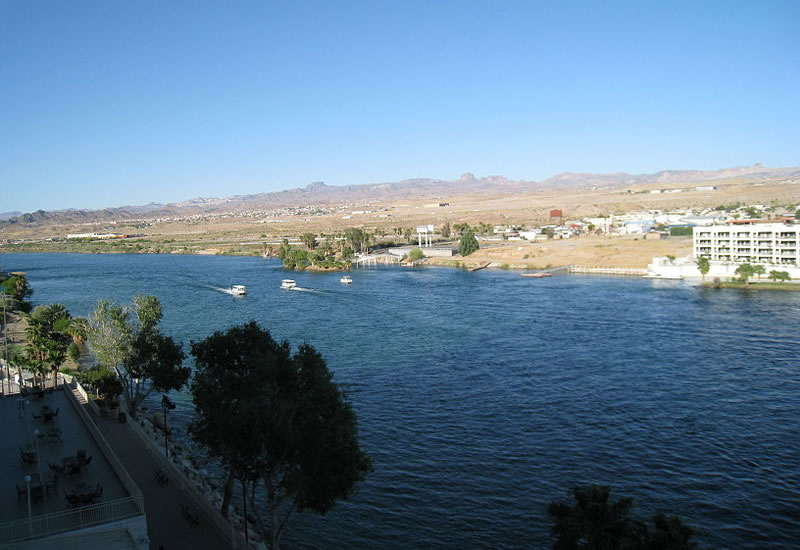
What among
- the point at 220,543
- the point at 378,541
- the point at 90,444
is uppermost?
the point at 90,444

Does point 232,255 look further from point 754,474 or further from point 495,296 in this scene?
point 754,474

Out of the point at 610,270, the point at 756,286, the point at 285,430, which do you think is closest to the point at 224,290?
the point at 610,270

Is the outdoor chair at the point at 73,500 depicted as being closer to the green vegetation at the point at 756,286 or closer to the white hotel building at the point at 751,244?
the green vegetation at the point at 756,286

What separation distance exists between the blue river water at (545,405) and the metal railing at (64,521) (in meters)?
5.07

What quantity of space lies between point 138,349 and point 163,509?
28.5 ft

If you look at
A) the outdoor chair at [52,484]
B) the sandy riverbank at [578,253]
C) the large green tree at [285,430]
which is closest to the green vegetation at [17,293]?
the outdoor chair at [52,484]

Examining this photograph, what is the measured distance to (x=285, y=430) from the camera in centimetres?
1141

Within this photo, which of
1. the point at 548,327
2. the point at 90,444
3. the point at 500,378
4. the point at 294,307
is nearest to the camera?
the point at 90,444

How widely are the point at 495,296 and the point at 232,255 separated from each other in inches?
2482

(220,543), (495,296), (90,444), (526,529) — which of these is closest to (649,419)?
(526,529)

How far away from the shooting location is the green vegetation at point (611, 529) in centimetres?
832

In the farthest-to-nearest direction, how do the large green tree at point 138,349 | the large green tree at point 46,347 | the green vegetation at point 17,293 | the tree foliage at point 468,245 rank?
the tree foliage at point 468,245 < the green vegetation at point 17,293 < the large green tree at point 46,347 < the large green tree at point 138,349

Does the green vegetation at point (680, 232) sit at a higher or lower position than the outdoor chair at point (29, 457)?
higher

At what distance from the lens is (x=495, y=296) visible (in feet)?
164
